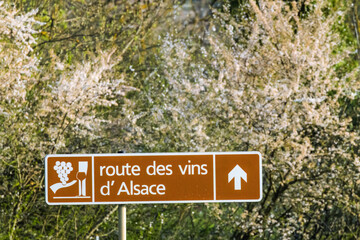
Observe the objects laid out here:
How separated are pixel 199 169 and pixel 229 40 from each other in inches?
183

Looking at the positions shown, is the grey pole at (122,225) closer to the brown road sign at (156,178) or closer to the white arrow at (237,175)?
the brown road sign at (156,178)

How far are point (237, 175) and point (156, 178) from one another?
17.2 inches

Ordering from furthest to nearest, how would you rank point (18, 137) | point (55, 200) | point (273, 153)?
1. point (273, 153)
2. point (18, 137)
3. point (55, 200)

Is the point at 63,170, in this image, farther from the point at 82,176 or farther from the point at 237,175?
the point at 237,175

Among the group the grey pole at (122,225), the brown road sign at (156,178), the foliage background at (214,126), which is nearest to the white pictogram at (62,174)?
the brown road sign at (156,178)

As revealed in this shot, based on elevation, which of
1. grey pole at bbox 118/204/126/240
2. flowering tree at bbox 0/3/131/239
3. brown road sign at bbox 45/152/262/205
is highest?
flowering tree at bbox 0/3/131/239

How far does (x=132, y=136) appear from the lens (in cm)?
772

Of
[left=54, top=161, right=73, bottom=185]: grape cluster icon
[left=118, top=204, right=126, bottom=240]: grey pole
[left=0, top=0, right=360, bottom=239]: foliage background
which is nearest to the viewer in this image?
[left=118, top=204, right=126, bottom=240]: grey pole

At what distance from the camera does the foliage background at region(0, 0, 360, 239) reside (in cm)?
684

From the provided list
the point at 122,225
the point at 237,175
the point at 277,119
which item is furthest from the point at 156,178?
the point at 277,119

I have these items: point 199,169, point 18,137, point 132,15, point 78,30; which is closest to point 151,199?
point 199,169

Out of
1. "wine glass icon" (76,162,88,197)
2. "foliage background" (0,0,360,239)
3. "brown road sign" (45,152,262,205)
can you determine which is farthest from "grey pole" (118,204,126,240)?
"foliage background" (0,0,360,239)

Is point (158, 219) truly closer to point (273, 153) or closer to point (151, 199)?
point (273, 153)

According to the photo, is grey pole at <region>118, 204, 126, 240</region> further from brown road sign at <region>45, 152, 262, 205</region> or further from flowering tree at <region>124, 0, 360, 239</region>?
flowering tree at <region>124, 0, 360, 239</region>
